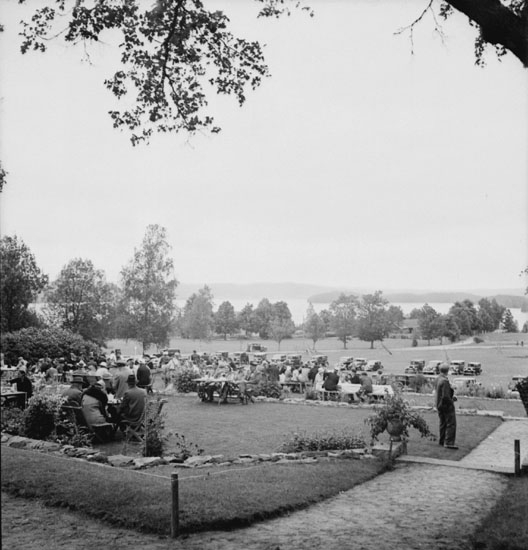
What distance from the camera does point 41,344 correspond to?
5.67 m

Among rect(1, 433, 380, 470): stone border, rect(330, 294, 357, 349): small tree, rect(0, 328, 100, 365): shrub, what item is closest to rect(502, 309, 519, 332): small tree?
rect(330, 294, 357, 349): small tree

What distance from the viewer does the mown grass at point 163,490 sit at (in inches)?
223

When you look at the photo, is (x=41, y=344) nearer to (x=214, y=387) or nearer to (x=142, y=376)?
(x=142, y=376)

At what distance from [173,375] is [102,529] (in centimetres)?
1503

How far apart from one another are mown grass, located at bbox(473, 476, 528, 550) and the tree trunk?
175 inches

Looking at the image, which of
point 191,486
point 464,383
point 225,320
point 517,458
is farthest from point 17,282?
point 225,320

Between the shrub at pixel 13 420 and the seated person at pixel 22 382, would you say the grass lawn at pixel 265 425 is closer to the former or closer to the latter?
the shrub at pixel 13 420

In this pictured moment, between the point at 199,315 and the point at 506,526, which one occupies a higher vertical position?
the point at 199,315

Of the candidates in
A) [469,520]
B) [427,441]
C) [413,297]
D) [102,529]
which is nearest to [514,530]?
[469,520]

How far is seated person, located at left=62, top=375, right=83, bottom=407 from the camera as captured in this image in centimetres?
990

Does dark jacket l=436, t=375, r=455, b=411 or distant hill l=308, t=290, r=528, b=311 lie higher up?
distant hill l=308, t=290, r=528, b=311

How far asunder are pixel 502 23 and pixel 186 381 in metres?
16.1

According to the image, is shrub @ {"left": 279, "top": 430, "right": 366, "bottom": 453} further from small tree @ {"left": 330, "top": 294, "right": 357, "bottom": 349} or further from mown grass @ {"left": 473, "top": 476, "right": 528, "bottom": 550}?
small tree @ {"left": 330, "top": 294, "right": 357, "bottom": 349}

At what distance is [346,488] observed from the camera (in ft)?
23.8
